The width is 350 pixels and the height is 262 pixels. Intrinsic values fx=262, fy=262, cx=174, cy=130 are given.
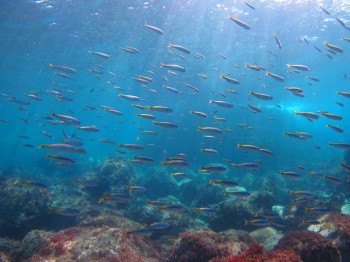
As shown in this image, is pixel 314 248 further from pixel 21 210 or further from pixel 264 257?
pixel 21 210

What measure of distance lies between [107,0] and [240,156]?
20.7 metres

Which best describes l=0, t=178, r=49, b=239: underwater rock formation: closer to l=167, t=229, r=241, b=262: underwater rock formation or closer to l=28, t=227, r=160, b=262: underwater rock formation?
l=28, t=227, r=160, b=262: underwater rock formation

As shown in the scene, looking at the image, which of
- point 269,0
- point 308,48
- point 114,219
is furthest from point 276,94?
point 114,219

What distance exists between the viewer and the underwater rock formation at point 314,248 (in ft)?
15.8

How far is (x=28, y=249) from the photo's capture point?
7.40 m

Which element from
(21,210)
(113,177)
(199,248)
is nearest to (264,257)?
(199,248)

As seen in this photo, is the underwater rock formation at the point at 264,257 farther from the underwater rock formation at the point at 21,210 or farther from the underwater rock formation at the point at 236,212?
the underwater rock formation at the point at 21,210

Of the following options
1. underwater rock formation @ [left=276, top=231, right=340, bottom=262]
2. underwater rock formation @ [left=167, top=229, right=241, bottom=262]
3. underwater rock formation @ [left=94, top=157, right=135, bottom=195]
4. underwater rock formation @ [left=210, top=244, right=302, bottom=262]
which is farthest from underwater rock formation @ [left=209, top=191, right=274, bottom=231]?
underwater rock formation @ [left=210, top=244, right=302, bottom=262]

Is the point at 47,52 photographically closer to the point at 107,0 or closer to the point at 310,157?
the point at 107,0

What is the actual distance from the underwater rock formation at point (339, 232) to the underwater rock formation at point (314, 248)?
3.14 ft

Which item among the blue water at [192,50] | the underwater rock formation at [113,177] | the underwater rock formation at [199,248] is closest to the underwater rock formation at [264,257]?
the underwater rock formation at [199,248]

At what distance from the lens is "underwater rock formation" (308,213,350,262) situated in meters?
5.55

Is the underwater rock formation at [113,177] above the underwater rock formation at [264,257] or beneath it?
beneath

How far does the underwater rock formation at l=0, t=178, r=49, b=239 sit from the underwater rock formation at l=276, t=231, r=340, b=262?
966 cm
